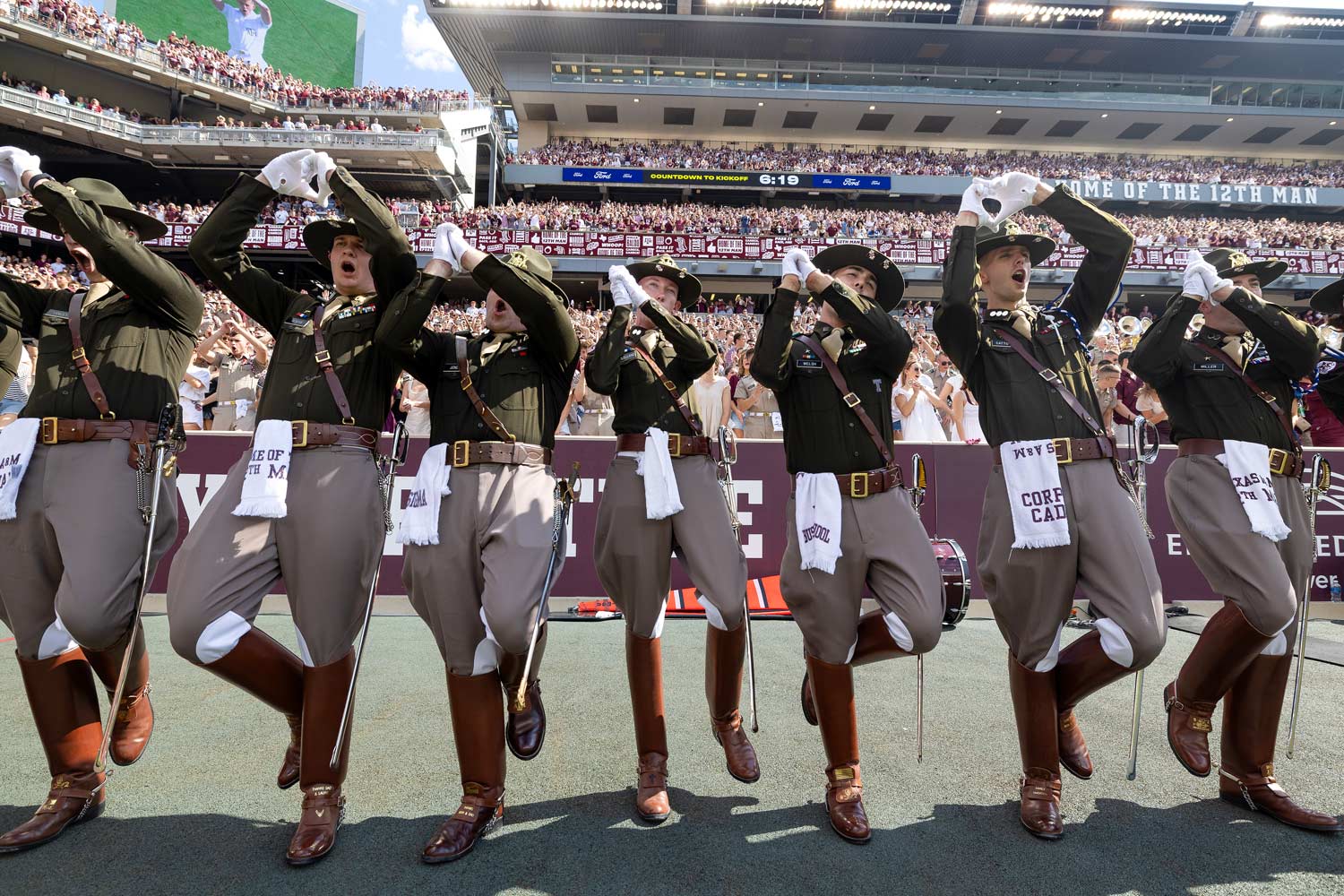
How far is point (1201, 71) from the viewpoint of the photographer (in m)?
43.9

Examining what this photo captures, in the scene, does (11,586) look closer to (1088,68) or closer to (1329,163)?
(1088,68)

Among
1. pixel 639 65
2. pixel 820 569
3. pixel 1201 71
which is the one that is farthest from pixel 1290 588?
pixel 1201 71

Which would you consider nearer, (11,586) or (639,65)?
(11,586)

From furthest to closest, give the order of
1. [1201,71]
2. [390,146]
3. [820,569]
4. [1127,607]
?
[1201,71]
[390,146]
[820,569]
[1127,607]

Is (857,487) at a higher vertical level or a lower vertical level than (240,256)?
lower

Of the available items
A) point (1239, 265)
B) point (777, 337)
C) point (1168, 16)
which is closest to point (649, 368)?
point (777, 337)

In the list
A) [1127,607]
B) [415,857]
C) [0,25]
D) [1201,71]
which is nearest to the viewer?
[415,857]

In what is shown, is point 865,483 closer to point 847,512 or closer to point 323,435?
point 847,512

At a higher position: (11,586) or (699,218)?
(699,218)

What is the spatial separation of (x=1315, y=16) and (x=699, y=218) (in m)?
34.8

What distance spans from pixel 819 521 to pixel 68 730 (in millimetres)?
3148

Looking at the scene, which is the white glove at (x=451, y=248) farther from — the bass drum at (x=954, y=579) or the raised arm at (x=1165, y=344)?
the raised arm at (x=1165, y=344)

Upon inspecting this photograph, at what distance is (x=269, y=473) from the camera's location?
9.76ft

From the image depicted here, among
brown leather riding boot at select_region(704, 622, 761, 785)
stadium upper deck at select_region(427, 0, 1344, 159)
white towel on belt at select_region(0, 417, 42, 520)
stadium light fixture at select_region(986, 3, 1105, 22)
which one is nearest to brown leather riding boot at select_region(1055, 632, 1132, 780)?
brown leather riding boot at select_region(704, 622, 761, 785)
